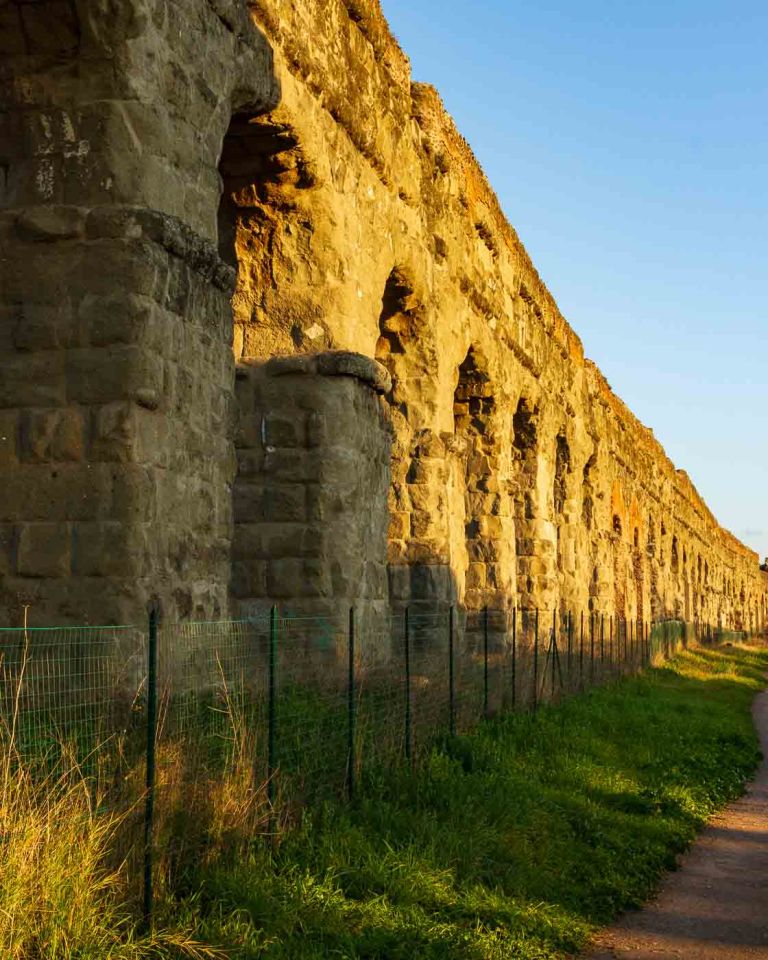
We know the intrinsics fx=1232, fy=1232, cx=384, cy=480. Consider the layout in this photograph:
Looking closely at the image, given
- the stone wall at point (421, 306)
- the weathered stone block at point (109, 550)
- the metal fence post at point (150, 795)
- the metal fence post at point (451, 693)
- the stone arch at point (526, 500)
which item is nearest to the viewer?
the metal fence post at point (150, 795)

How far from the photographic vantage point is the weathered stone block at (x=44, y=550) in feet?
19.5

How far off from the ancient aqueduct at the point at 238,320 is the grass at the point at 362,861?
4.02 feet

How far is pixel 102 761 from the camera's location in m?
5.07

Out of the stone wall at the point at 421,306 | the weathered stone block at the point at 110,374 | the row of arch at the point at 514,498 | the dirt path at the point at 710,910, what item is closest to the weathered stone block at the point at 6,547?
the weathered stone block at the point at 110,374

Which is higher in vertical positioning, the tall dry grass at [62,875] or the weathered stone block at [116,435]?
the weathered stone block at [116,435]

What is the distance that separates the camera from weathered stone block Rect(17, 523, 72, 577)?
5.96 meters

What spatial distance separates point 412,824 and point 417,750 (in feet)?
6.31

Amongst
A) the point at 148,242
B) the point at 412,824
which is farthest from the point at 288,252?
the point at 412,824

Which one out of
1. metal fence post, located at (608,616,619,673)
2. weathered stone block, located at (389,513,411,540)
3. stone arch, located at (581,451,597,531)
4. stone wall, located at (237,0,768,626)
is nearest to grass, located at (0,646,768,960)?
weathered stone block, located at (389,513,411,540)

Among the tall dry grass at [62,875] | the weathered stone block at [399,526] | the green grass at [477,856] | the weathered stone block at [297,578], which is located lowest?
the green grass at [477,856]

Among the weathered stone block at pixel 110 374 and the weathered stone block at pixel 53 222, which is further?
the weathered stone block at pixel 53 222

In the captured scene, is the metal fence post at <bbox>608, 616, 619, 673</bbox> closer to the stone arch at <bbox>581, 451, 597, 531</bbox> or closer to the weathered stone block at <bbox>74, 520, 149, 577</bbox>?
the stone arch at <bbox>581, 451, 597, 531</bbox>

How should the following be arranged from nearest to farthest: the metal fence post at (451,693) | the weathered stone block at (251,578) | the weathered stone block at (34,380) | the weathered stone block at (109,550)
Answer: the weathered stone block at (109,550), the weathered stone block at (34,380), the weathered stone block at (251,578), the metal fence post at (451,693)

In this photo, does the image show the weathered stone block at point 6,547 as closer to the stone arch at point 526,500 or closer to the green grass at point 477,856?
the green grass at point 477,856
